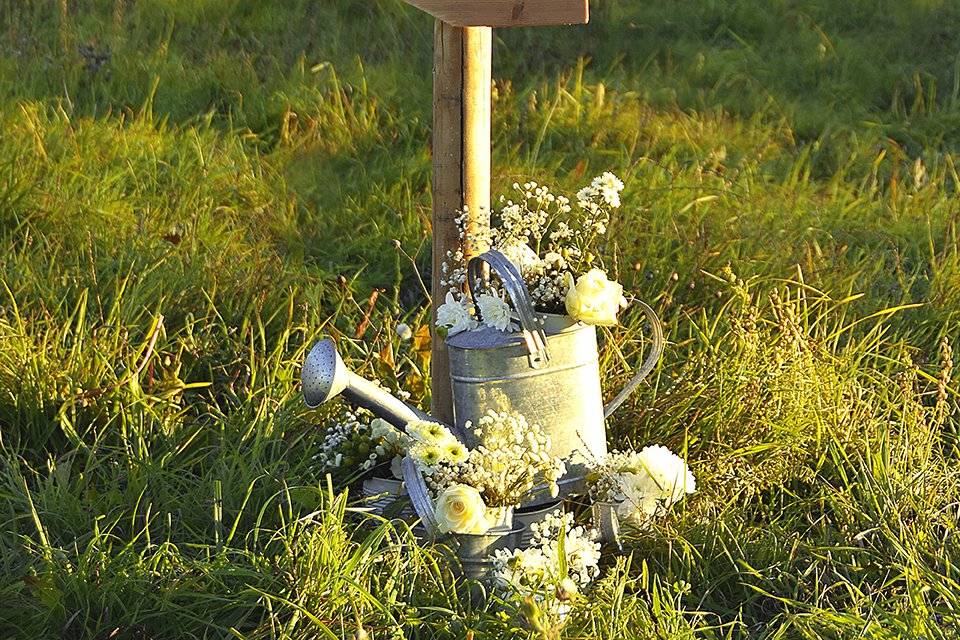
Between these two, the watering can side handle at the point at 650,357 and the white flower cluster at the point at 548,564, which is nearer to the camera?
the white flower cluster at the point at 548,564

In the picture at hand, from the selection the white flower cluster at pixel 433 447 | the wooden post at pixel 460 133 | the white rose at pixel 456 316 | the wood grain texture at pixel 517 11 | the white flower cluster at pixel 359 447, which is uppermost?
the wood grain texture at pixel 517 11

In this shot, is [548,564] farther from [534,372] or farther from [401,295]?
[401,295]

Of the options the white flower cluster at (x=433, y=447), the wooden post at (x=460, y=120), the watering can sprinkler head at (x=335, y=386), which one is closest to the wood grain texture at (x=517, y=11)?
the wooden post at (x=460, y=120)

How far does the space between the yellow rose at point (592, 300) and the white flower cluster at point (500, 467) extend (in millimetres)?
255

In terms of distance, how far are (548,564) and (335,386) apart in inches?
21.9


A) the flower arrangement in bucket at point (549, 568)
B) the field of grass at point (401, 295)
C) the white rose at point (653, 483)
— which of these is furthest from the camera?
the white rose at point (653, 483)

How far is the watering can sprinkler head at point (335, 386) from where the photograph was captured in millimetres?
2398

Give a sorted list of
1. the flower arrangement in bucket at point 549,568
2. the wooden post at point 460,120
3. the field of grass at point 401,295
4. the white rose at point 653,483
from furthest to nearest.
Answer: the white rose at point 653,483, the wooden post at point 460,120, the field of grass at point 401,295, the flower arrangement in bucket at point 549,568

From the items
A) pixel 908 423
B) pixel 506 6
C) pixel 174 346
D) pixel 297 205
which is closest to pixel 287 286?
pixel 174 346

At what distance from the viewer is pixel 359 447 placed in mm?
2691

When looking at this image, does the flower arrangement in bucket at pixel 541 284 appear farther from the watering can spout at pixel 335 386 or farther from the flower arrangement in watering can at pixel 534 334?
the watering can spout at pixel 335 386

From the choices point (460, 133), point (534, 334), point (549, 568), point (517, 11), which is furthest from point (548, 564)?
point (517, 11)

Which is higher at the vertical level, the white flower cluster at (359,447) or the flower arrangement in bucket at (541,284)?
the flower arrangement in bucket at (541,284)

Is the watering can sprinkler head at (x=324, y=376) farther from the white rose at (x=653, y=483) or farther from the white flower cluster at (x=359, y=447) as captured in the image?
the white rose at (x=653, y=483)
